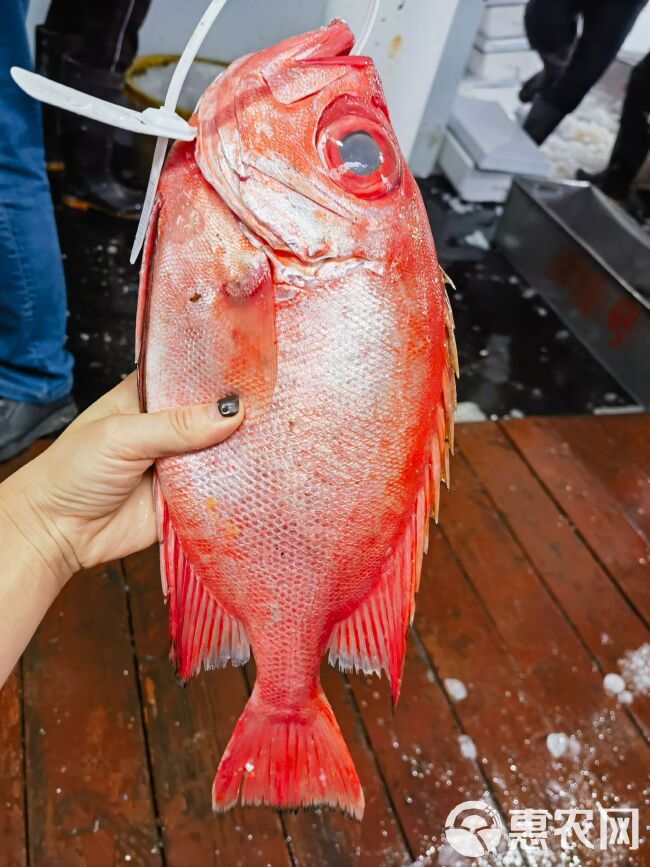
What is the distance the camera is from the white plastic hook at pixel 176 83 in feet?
2.37

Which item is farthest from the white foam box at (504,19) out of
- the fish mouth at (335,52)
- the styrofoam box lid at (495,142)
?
the fish mouth at (335,52)

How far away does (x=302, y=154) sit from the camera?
0.84 meters

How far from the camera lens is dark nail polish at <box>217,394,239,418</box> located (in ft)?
2.93

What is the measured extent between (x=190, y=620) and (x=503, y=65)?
4.68m

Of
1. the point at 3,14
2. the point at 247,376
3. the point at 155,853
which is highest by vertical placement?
the point at 3,14

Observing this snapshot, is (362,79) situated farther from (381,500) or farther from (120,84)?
(120,84)

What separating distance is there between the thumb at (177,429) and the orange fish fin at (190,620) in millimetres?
68

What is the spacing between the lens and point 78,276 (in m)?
3.10

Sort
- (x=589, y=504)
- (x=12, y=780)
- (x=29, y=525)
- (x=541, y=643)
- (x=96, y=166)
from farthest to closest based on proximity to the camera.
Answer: (x=96, y=166) → (x=589, y=504) → (x=541, y=643) → (x=12, y=780) → (x=29, y=525)

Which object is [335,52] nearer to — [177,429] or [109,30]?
[177,429]

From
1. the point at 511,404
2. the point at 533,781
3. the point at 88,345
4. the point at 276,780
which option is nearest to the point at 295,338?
the point at 276,780

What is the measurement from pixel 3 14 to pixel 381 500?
1.47 m

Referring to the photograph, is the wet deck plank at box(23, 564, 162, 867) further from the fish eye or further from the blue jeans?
the fish eye

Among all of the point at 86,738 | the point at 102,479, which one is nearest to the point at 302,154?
the point at 102,479
